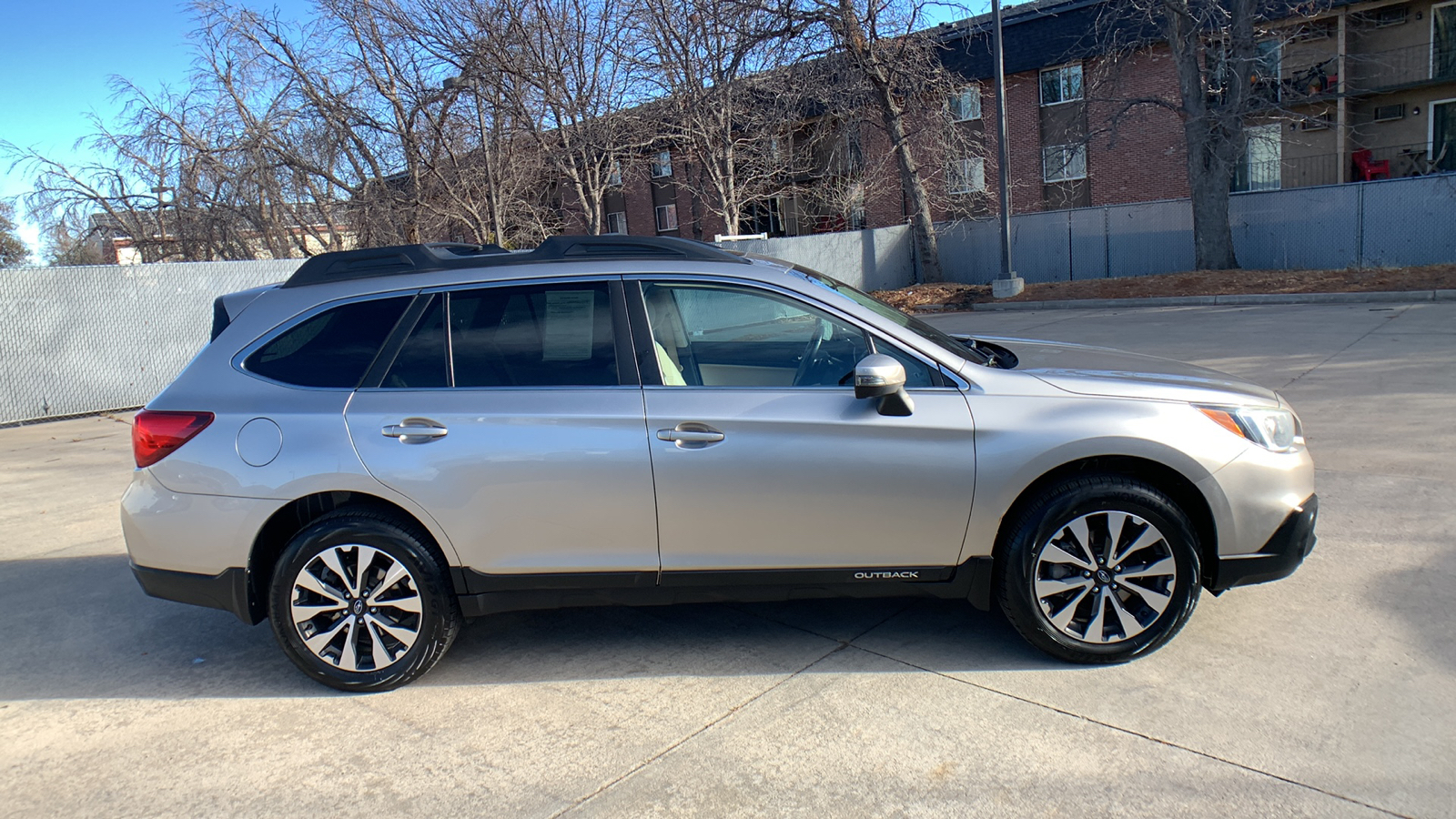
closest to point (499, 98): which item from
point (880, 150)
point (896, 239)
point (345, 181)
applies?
point (345, 181)

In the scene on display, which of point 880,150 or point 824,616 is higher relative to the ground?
point 880,150

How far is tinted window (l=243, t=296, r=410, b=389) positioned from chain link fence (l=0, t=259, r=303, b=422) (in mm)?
12110

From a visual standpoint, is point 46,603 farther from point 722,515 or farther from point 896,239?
point 896,239

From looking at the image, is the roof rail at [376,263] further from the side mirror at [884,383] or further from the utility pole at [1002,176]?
the utility pole at [1002,176]

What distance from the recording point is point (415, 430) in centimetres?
379

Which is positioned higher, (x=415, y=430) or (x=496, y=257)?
(x=496, y=257)

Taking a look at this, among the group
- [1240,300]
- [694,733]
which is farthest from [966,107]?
[694,733]

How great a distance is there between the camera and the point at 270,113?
21.5m

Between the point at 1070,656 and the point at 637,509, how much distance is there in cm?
179

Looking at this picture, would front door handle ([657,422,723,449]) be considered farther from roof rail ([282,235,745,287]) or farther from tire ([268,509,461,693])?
tire ([268,509,461,693])

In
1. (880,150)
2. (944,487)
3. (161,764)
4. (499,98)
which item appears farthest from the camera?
(880,150)

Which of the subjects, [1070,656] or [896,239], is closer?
[1070,656]

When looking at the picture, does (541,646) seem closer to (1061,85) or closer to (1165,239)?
(1165,239)

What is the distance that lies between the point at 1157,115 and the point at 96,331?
90.8ft
